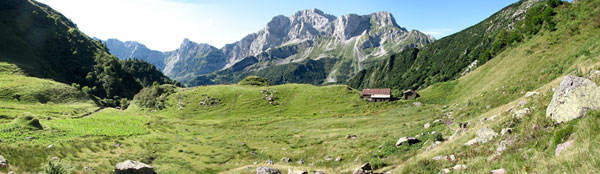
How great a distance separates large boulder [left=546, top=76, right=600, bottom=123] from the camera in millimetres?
11835

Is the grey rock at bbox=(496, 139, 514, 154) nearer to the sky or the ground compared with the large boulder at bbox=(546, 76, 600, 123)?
nearer to the ground

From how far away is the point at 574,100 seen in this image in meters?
12.4

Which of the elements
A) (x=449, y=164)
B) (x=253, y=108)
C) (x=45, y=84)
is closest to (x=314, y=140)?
(x=449, y=164)

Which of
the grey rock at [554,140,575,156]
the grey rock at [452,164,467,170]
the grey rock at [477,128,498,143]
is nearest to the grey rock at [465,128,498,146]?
the grey rock at [477,128,498,143]

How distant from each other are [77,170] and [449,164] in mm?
32248

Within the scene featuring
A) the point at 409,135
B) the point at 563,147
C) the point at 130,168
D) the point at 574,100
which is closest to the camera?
the point at 563,147

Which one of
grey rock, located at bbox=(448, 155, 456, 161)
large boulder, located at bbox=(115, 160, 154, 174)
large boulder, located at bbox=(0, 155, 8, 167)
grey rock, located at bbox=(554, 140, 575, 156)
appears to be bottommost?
large boulder, located at bbox=(115, 160, 154, 174)

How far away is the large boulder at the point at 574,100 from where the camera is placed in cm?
1184

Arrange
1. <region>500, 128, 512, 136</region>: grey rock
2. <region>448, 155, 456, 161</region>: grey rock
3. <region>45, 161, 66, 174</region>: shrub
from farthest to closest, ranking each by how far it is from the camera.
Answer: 1. <region>45, 161, 66, 174</region>: shrub
2. <region>448, 155, 456, 161</region>: grey rock
3. <region>500, 128, 512, 136</region>: grey rock

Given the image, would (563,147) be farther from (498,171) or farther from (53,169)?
(53,169)

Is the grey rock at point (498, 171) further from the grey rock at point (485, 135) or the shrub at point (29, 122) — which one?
the shrub at point (29, 122)

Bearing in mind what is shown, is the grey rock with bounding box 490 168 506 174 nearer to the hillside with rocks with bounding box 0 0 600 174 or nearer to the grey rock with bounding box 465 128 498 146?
the hillside with rocks with bounding box 0 0 600 174

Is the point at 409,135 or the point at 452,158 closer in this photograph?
the point at 452,158

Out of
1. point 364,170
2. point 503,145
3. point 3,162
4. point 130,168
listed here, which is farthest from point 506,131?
point 3,162
